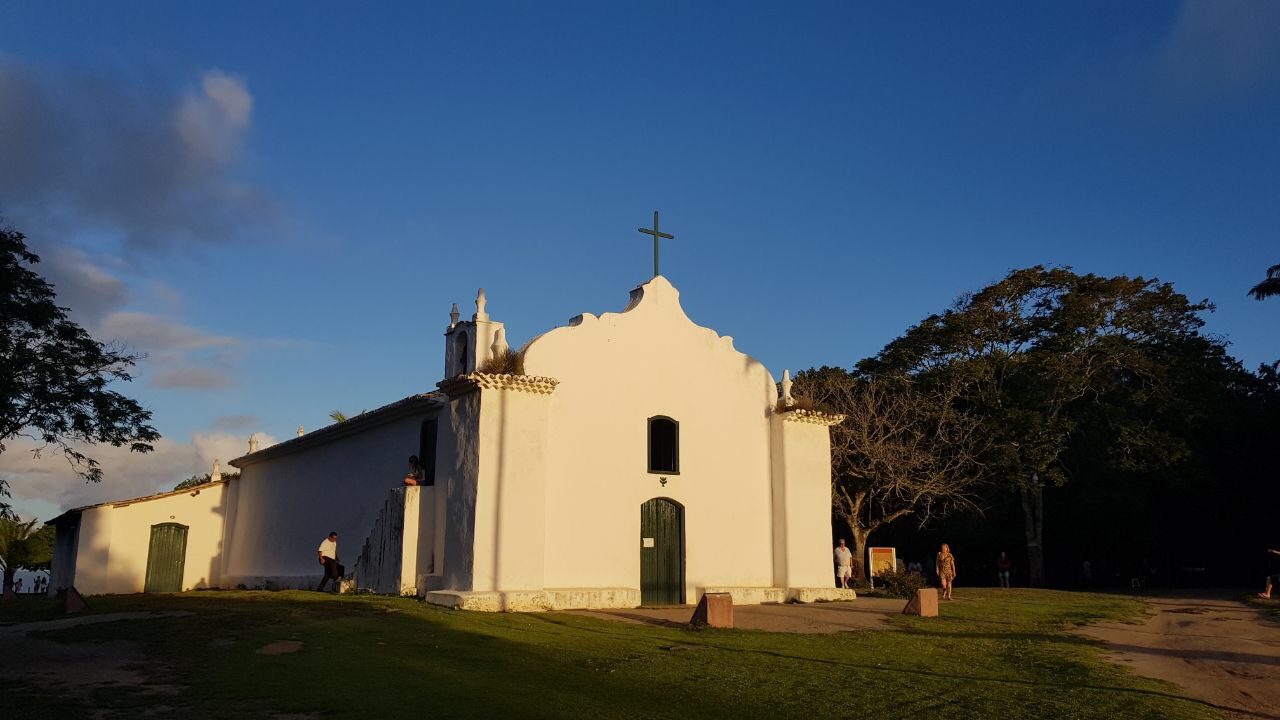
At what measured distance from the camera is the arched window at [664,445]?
20.5 meters

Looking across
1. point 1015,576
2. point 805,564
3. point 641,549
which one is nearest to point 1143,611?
point 805,564

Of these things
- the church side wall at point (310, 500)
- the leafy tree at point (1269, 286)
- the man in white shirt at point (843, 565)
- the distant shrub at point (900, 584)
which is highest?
the leafy tree at point (1269, 286)

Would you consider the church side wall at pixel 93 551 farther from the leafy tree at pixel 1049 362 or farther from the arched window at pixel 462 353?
the leafy tree at pixel 1049 362

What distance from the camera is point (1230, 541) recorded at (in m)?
35.8

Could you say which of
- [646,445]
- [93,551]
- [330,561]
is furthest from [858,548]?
[93,551]

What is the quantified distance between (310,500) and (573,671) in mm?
17434

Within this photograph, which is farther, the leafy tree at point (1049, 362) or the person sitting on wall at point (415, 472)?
the leafy tree at point (1049, 362)

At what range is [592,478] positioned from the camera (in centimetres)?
1948

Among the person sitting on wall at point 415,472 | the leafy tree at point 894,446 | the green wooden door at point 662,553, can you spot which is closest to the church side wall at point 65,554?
the person sitting on wall at point 415,472

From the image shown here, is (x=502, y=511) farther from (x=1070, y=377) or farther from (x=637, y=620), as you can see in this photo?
(x=1070, y=377)

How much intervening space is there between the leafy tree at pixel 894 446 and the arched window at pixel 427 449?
13.7m

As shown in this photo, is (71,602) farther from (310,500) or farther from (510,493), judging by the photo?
(310,500)

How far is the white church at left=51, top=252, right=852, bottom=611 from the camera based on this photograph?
17922 millimetres

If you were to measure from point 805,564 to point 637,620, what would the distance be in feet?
21.3
